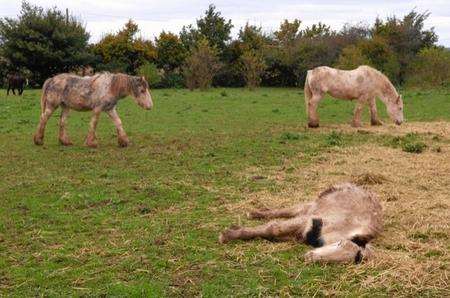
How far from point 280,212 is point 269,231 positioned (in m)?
0.82

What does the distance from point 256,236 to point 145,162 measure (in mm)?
5163

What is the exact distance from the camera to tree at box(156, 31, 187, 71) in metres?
42.2

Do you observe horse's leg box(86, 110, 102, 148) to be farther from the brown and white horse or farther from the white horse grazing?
the white horse grazing

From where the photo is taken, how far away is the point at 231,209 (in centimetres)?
746

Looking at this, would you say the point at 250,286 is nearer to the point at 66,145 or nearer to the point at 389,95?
the point at 66,145

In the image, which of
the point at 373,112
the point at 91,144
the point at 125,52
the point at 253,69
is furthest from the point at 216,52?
the point at 91,144

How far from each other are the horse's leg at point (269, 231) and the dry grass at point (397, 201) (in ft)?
0.52

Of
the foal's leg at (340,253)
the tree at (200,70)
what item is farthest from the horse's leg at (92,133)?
the tree at (200,70)

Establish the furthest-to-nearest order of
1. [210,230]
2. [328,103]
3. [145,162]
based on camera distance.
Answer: [328,103], [145,162], [210,230]

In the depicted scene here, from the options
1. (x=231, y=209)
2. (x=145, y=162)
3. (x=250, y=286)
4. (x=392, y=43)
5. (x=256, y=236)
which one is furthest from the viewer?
(x=392, y=43)

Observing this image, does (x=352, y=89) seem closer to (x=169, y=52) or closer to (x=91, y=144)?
(x=91, y=144)

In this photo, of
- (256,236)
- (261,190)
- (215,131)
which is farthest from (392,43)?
(256,236)

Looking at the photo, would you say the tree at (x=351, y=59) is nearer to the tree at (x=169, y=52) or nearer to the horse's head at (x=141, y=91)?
the tree at (x=169, y=52)

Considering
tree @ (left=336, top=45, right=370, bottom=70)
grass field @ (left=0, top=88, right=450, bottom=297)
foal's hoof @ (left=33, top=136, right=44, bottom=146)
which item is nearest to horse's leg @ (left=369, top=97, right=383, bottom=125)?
grass field @ (left=0, top=88, right=450, bottom=297)
